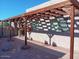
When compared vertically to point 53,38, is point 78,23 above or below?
above

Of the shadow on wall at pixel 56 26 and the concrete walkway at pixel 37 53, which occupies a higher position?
the shadow on wall at pixel 56 26

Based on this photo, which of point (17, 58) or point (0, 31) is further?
point (0, 31)

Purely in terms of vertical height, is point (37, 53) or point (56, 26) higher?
point (56, 26)

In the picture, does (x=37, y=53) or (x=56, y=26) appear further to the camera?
(x=56, y=26)

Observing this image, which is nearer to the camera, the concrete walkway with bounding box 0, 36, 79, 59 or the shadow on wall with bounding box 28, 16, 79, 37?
the concrete walkway with bounding box 0, 36, 79, 59

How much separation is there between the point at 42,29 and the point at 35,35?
56.3 inches

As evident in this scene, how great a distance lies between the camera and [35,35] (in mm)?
15859

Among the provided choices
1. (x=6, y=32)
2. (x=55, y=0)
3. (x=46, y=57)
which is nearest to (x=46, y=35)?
(x=55, y=0)

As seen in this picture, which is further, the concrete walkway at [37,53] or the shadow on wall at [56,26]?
the shadow on wall at [56,26]

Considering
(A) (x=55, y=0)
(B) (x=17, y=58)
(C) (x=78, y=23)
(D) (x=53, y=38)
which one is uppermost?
(A) (x=55, y=0)

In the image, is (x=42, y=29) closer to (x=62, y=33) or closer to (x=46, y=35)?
(x=46, y=35)

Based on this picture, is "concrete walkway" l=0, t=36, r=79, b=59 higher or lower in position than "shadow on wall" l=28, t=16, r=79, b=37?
lower

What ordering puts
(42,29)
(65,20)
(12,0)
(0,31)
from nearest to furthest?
(65,20)
(42,29)
(12,0)
(0,31)

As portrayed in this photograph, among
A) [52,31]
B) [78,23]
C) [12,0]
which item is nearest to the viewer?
[78,23]
